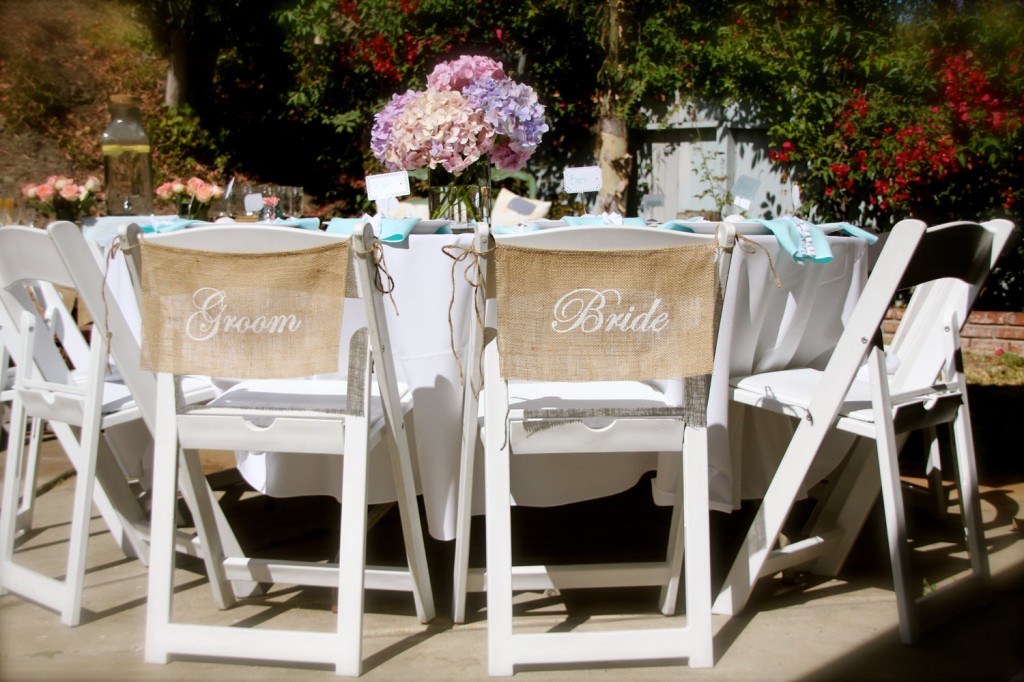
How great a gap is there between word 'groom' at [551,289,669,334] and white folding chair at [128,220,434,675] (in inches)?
13.8

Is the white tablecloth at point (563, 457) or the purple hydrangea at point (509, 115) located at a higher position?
the purple hydrangea at point (509, 115)

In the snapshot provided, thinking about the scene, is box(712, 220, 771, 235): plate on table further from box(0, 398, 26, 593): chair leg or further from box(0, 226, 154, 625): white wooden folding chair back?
box(0, 398, 26, 593): chair leg

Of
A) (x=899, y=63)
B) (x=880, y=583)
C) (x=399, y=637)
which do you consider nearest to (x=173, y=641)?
(x=399, y=637)

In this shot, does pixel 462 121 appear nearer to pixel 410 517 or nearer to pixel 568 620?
pixel 410 517

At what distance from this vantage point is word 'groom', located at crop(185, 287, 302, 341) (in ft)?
5.80

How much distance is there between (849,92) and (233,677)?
5.03m

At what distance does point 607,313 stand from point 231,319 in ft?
2.34

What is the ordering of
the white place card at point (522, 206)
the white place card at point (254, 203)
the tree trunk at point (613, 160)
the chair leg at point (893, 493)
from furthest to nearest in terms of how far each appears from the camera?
the tree trunk at point (613, 160)
the white place card at point (522, 206)
the white place card at point (254, 203)
the chair leg at point (893, 493)

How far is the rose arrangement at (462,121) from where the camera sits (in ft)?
7.66

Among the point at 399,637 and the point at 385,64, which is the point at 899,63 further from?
the point at 399,637

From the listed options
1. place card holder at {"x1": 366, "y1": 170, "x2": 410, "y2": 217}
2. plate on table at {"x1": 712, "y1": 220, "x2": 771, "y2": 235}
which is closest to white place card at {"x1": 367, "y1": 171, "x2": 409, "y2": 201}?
place card holder at {"x1": 366, "y1": 170, "x2": 410, "y2": 217}

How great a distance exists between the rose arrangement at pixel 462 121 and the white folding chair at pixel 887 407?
2.84 ft

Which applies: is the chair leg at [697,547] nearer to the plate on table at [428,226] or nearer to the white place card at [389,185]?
the plate on table at [428,226]

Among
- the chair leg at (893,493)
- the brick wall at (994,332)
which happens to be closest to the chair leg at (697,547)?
the chair leg at (893,493)
